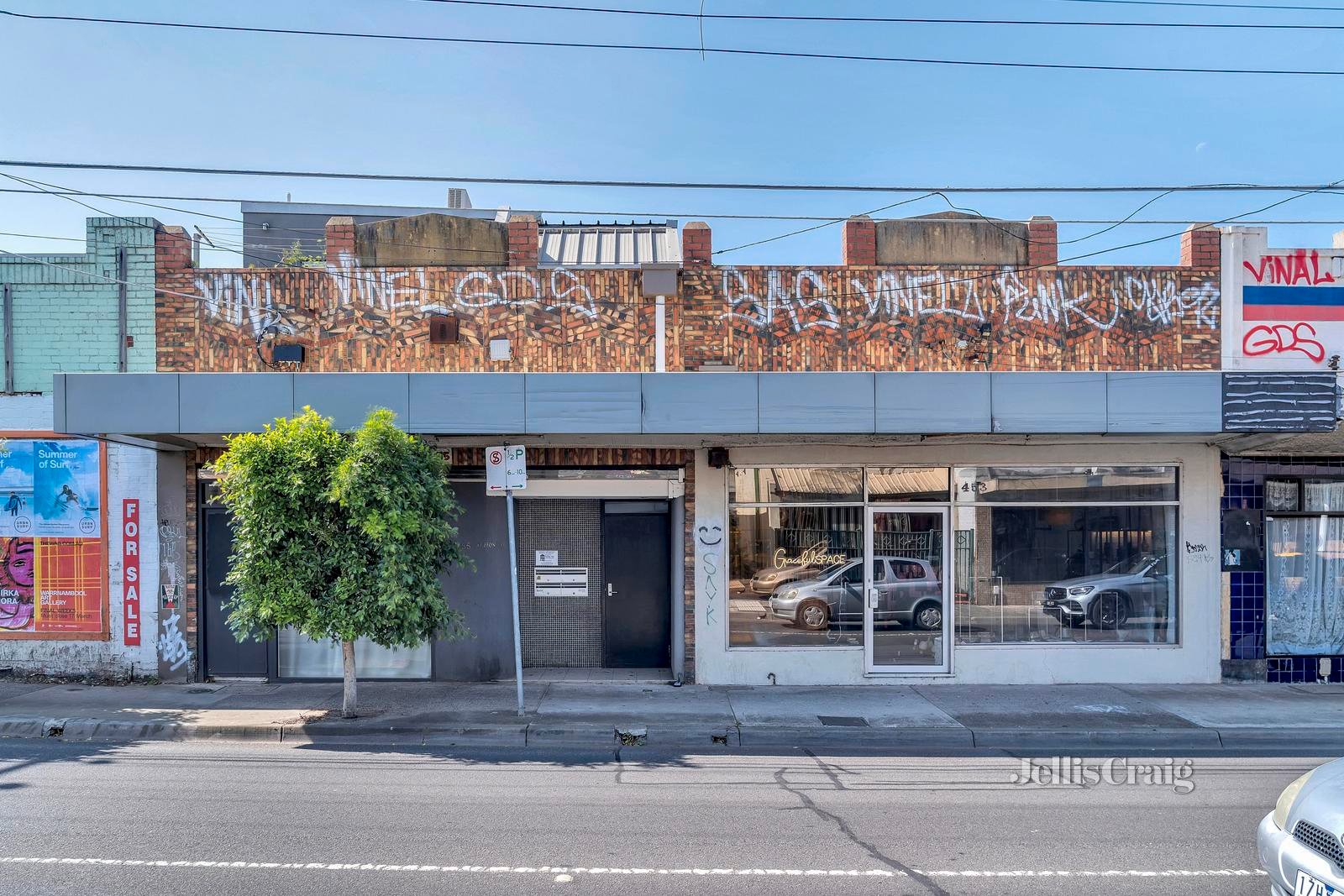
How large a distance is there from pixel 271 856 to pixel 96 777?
2910 millimetres

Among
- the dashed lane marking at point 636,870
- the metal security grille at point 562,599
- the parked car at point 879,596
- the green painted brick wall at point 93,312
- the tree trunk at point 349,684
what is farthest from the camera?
the metal security grille at point 562,599

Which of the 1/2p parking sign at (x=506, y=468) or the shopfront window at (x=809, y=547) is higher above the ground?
the 1/2p parking sign at (x=506, y=468)

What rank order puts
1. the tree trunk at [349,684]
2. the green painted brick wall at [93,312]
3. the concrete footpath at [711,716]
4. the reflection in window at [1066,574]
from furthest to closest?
1. the reflection in window at [1066,574]
2. the green painted brick wall at [93,312]
3. the tree trunk at [349,684]
4. the concrete footpath at [711,716]

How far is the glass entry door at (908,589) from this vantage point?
460 inches

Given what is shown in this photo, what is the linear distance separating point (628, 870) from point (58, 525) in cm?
956

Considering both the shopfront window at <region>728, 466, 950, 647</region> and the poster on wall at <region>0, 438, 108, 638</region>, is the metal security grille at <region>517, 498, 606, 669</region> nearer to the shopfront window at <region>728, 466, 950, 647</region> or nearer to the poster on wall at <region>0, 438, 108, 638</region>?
the shopfront window at <region>728, 466, 950, 647</region>

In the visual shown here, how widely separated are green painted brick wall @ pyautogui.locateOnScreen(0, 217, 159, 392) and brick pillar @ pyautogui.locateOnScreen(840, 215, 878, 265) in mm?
8614

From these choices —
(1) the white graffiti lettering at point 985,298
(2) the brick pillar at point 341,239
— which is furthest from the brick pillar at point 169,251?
(1) the white graffiti lettering at point 985,298

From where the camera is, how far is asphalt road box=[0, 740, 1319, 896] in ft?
18.4

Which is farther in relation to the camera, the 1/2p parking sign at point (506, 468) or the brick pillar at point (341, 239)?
the brick pillar at point (341, 239)

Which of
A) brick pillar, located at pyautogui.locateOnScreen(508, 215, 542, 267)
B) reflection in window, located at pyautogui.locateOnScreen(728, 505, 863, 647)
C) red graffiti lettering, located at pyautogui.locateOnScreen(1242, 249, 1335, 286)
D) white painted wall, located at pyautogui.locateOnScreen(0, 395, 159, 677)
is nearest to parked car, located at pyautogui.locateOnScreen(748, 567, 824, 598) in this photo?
reflection in window, located at pyautogui.locateOnScreen(728, 505, 863, 647)

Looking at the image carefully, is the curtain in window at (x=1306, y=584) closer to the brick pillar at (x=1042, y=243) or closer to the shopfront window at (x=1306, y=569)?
the shopfront window at (x=1306, y=569)

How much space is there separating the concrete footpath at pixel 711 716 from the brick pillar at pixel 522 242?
206 inches

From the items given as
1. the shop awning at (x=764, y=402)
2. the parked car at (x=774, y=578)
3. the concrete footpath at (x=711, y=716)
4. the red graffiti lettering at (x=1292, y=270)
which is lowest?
the concrete footpath at (x=711, y=716)
